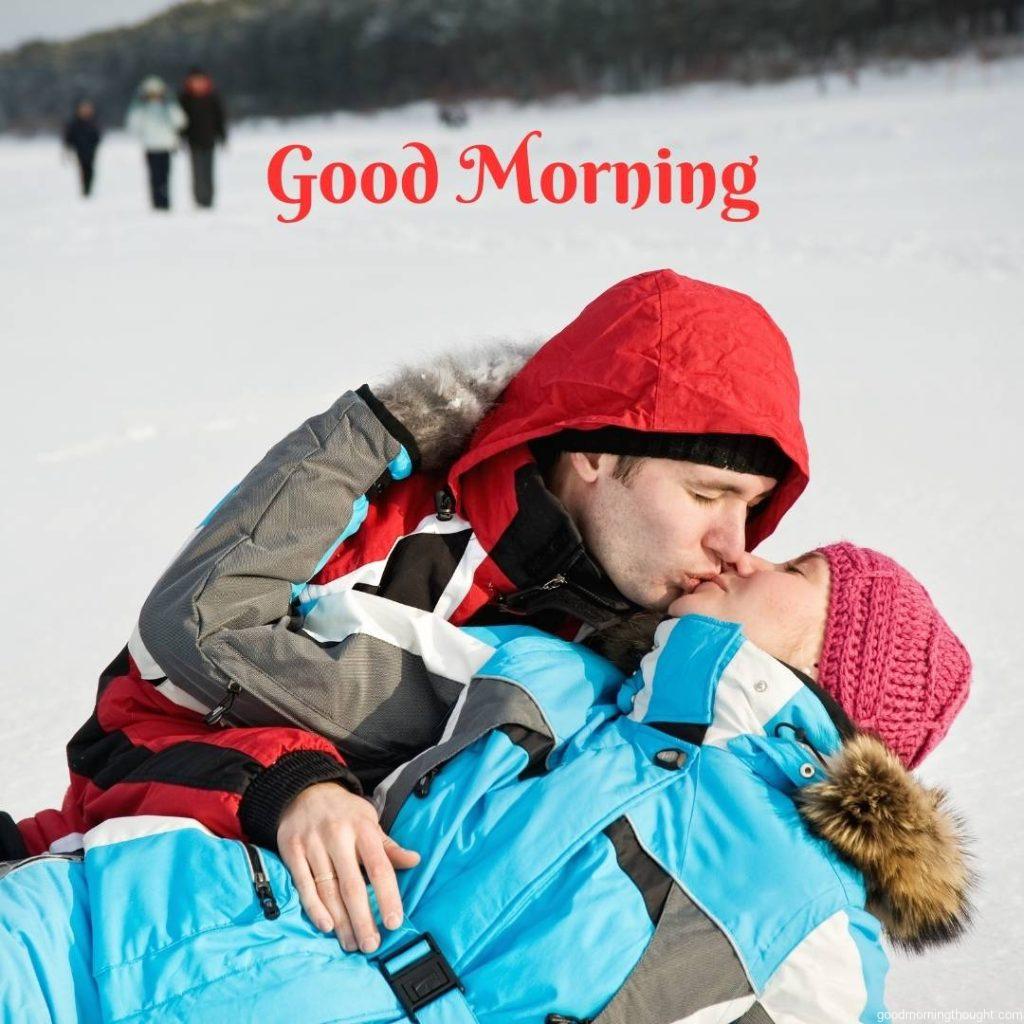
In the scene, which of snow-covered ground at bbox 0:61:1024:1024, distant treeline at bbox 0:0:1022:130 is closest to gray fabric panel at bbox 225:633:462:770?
snow-covered ground at bbox 0:61:1024:1024

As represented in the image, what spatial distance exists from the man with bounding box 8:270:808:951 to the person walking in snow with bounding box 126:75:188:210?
914 cm

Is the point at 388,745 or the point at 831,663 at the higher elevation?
the point at 831,663

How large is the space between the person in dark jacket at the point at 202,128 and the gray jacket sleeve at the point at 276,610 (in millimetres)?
9056

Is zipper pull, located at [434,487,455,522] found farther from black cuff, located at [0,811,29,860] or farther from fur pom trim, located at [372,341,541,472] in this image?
black cuff, located at [0,811,29,860]

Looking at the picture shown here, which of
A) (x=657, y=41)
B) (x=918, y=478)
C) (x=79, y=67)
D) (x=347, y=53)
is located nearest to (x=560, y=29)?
(x=657, y=41)

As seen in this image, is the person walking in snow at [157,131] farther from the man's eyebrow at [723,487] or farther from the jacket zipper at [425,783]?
the jacket zipper at [425,783]

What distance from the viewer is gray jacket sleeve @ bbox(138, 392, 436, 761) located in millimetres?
1478

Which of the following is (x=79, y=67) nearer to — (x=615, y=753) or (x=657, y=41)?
(x=657, y=41)

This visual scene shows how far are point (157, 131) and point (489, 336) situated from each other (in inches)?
363

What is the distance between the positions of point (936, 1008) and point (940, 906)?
1.03 ft

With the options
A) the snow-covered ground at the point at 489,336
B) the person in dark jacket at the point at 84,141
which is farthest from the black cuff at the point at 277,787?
the person in dark jacket at the point at 84,141

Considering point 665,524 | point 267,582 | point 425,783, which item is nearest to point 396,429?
point 267,582

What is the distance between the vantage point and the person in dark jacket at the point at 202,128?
10047 mm

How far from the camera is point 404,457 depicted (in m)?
1.60
